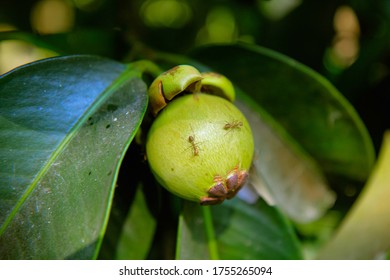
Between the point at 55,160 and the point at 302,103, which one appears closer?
the point at 55,160

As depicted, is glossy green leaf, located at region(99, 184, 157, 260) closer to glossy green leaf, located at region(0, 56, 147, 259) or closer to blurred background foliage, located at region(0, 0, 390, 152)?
glossy green leaf, located at region(0, 56, 147, 259)

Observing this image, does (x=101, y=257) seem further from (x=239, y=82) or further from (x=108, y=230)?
(x=239, y=82)

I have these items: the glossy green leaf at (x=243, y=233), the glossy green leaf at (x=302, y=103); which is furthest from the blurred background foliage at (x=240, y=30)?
the glossy green leaf at (x=243, y=233)

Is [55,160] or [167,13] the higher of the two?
[55,160]

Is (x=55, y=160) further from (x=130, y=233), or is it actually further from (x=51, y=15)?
(x=51, y=15)

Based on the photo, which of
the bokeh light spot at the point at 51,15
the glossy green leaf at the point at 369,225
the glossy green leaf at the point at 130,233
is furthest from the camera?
the bokeh light spot at the point at 51,15

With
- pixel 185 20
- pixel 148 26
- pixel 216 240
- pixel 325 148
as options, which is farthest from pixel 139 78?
pixel 185 20

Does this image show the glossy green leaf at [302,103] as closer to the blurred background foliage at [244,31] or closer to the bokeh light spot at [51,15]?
the blurred background foliage at [244,31]

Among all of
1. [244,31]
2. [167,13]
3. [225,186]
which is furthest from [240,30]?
[225,186]
